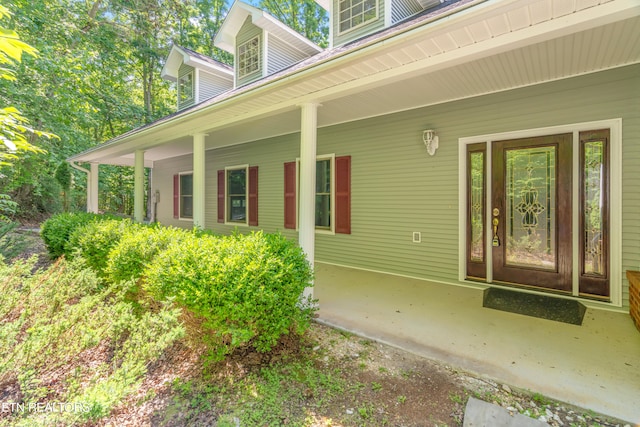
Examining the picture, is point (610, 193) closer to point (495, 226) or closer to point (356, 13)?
point (495, 226)

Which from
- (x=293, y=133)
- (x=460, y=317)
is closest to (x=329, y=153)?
(x=293, y=133)

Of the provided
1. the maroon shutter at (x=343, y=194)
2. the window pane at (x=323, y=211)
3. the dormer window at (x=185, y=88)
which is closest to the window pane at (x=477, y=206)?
the maroon shutter at (x=343, y=194)

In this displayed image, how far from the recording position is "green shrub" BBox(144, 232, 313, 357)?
2117mm

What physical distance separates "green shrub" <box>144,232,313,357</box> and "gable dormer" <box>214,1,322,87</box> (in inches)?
211

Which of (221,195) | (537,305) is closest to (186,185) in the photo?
(221,195)

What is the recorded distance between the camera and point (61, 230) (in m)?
5.46

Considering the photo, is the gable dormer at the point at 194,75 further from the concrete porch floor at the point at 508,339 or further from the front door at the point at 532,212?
the front door at the point at 532,212

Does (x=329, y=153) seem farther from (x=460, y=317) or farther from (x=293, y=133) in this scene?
(x=460, y=317)

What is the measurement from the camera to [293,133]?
6.20m

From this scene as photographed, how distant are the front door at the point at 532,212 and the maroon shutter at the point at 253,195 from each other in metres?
4.90

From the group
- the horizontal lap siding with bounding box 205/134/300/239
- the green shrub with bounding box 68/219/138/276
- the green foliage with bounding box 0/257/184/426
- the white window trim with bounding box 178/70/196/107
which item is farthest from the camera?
the white window trim with bounding box 178/70/196/107

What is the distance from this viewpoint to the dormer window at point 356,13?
511 cm

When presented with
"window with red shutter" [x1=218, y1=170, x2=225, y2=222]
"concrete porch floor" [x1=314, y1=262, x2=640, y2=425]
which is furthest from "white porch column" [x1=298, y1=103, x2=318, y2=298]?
"window with red shutter" [x1=218, y1=170, x2=225, y2=222]

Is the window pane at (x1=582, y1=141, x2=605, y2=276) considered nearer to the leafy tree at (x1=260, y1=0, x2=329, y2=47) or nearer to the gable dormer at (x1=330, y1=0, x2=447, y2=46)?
the gable dormer at (x1=330, y1=0, x2=447, y2=46)
